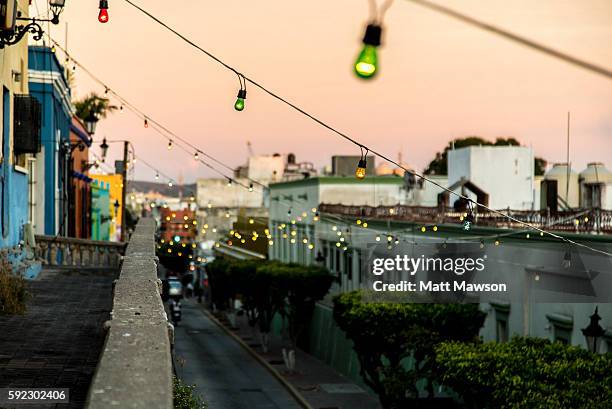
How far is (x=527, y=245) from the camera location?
27.4 meters

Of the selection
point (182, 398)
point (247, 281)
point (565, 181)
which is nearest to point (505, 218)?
point (565, 181)

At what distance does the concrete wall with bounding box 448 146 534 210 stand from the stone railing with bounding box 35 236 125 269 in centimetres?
3335

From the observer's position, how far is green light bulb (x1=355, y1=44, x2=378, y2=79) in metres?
7.33

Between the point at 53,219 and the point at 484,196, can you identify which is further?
the point at 484,196

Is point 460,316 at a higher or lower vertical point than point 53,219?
lower

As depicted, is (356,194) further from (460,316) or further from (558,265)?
(558,265)

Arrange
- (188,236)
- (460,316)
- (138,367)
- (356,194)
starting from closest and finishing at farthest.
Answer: (138,367) < (460,316) < (356,194) < (188,236)

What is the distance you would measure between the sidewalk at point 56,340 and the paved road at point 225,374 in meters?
8.92

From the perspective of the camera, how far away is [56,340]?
1212 centimetres

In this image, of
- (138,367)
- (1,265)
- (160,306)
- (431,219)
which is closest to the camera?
(138,367)

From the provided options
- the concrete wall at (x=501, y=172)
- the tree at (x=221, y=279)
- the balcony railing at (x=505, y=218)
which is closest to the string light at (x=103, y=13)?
the balcony railing at (x=505, y=218)

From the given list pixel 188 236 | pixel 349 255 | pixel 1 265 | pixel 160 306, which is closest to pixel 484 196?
pixel 349 255

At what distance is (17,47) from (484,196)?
31542 mm

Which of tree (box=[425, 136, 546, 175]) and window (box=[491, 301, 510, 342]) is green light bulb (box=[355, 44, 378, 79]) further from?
tree (box=[425, 136, 546, 175])
